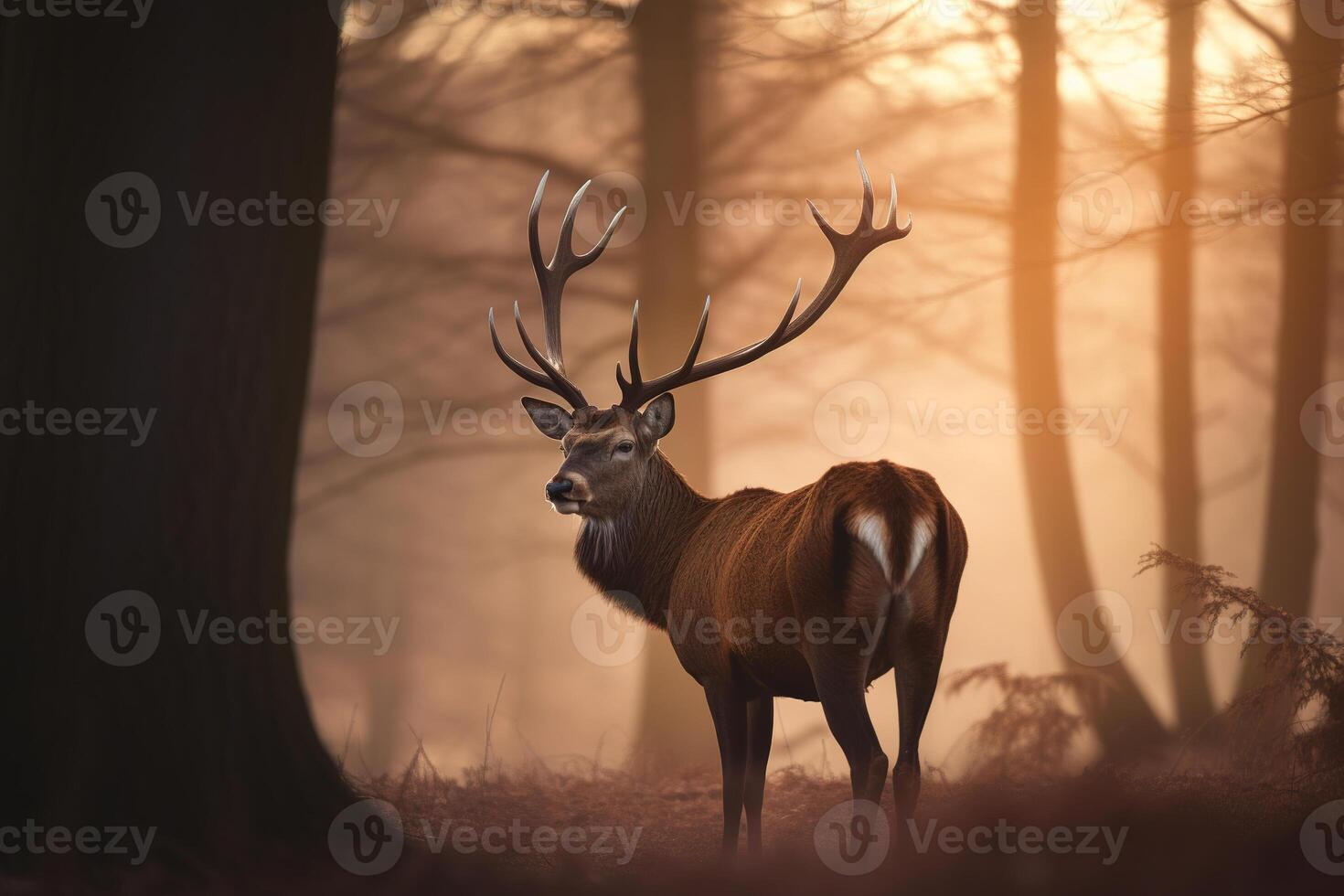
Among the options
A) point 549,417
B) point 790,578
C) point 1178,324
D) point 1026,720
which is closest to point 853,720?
point 790,578

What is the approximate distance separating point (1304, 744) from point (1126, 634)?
1.89 m

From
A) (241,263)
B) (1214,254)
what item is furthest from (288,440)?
(1214,254)

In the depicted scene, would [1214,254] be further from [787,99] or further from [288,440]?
[288,440]

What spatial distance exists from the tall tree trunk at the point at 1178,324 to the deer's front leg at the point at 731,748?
325 centimetres

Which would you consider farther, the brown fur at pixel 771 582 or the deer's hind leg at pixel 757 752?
the deer's hind leg at pixel 757 752

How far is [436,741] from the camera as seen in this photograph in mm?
5691

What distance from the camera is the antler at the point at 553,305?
394 centimetres

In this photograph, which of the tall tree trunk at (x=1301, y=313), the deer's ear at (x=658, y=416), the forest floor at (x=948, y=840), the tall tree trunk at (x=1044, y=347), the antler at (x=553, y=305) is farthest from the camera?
the tall tree trunk at (x=1301, y=313)

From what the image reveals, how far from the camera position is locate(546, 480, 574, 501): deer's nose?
3.59 metres

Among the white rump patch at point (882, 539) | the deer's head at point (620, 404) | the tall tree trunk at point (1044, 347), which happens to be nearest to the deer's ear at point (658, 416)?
the deer's head at point (620, 404)

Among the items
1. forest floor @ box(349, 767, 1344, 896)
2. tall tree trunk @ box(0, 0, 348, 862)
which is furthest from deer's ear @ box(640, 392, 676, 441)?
forest floor @ box(349, 767, 1344, 896)

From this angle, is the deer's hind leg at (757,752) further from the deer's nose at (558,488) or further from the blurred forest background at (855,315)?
the blurred forest background at (855,315)

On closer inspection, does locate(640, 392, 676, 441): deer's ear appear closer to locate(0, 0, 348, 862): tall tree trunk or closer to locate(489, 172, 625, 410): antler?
locate(489, 172, 625, 410): antler

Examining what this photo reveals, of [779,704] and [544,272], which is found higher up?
[544,272]
